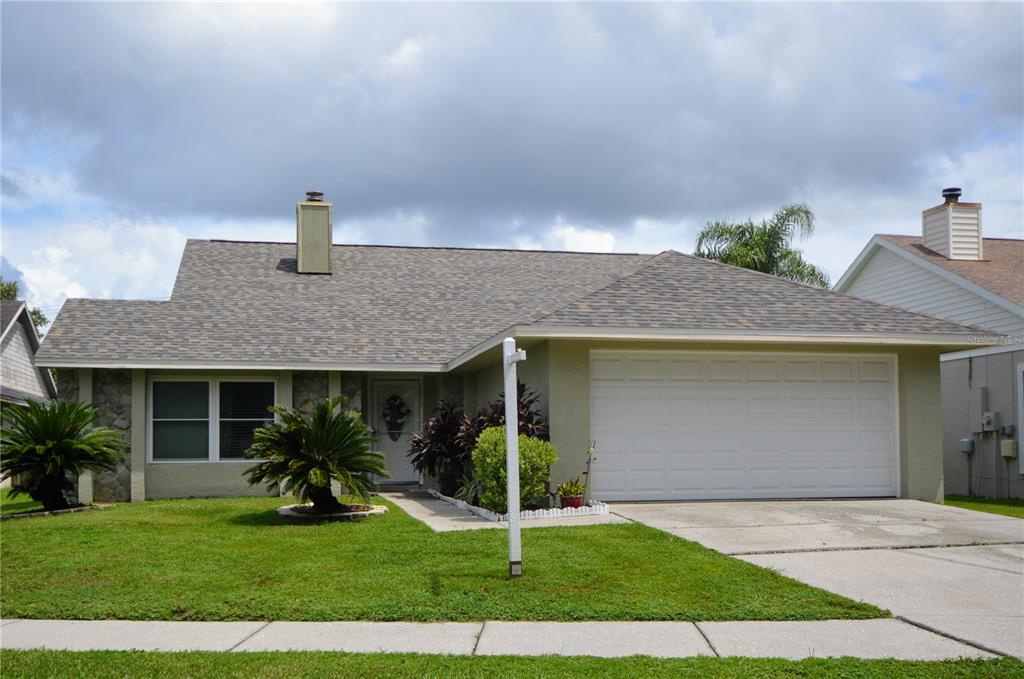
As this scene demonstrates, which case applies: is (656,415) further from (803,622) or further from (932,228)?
(932,228)

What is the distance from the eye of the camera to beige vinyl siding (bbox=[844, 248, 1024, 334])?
59.2ft

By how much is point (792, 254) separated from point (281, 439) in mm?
20901

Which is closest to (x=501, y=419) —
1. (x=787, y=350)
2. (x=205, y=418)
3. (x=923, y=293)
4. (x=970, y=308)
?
(x=787, y=350)

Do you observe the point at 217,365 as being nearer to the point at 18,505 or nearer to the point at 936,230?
the point at 18,505

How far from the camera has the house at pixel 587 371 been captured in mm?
13336

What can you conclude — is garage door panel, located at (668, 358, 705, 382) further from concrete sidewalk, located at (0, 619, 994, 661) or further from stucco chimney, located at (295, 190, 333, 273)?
stucco chimney, located at (295, 190, 333, 273)

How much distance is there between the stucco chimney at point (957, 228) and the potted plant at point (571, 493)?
42.4 ft

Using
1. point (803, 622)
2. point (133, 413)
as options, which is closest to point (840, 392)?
point (803, 622)

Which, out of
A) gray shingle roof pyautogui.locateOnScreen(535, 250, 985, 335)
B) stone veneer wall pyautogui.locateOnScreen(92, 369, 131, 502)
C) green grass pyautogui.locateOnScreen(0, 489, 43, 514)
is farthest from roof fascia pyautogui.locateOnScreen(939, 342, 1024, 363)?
green grass pyautogui.locateOnScreen(0, 489, 43, 514)

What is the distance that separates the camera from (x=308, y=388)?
1678 cm

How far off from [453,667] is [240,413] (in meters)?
12.0

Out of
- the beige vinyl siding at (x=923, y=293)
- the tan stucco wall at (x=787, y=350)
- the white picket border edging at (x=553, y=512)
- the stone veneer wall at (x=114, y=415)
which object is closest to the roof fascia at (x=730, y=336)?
the tan stucco wall at (x=787, y=350)

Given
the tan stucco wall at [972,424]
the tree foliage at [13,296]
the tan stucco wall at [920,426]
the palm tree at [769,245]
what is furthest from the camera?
the tree foliage at [13,296]

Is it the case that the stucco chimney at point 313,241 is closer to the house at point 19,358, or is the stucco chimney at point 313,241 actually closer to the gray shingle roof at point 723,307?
the gray shingle roof at point 723,307
